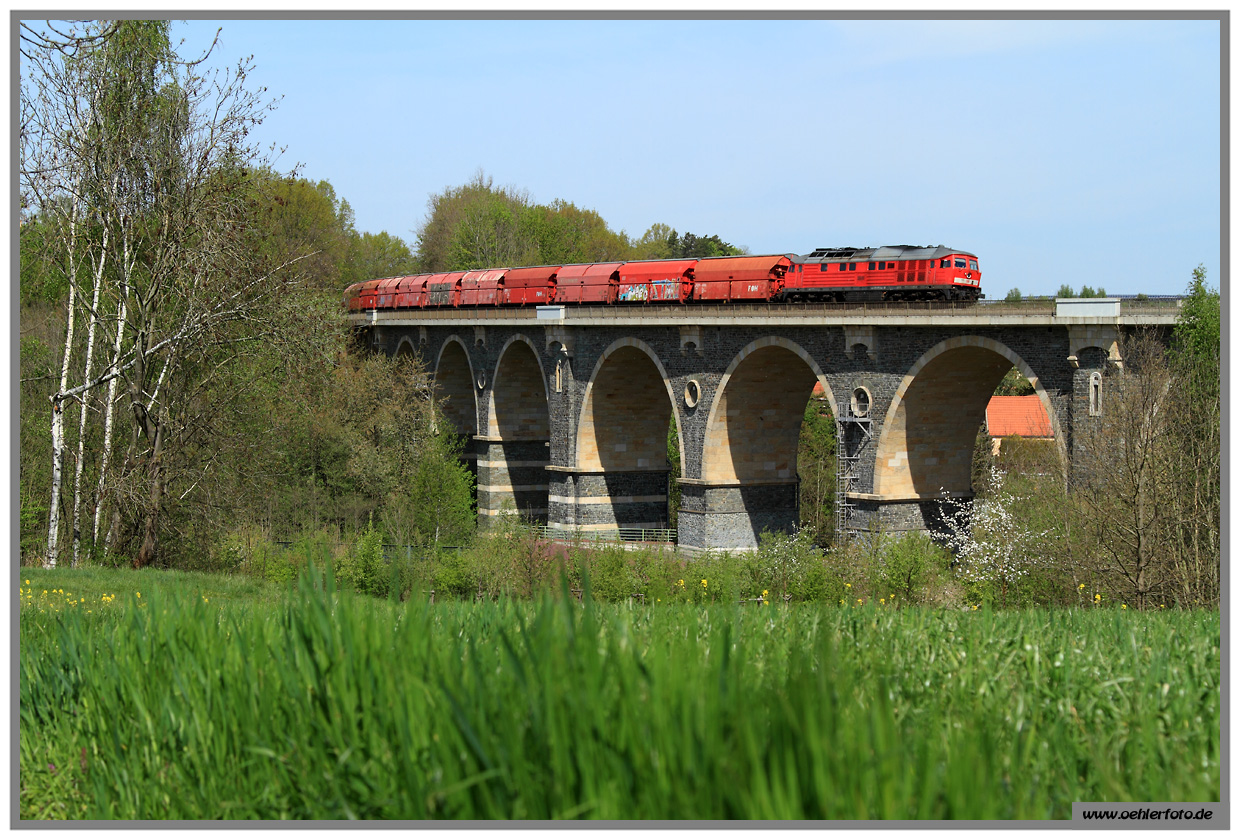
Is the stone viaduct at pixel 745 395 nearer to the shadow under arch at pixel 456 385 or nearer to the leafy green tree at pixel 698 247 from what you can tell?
the shadow under arch at pixel 456 385

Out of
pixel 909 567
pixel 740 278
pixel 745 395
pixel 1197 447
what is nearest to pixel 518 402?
pixel 740 278

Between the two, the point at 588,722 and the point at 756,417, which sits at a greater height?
the point at 756,417

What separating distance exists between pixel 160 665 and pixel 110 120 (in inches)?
671

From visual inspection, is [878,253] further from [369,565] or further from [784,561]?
[369,565]

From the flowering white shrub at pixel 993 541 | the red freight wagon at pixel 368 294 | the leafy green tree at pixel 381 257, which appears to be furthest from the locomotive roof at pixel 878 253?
the leafy green tree at pixel 381 257

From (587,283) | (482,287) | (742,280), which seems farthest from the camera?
(482,287)

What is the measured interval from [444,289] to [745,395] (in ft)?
70.7

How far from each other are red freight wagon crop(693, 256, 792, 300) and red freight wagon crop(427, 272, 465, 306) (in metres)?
16.4

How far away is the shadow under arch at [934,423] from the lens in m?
28.1

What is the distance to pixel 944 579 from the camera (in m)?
25.2

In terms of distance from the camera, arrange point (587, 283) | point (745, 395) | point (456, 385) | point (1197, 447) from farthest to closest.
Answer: point (456, 385) → point (587, 283) → point (745, 395) → point (1197, 447)

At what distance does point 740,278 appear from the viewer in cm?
3497

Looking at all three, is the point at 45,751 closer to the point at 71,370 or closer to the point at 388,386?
the point at 71,370

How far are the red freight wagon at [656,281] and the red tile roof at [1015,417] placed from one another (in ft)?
77.7
